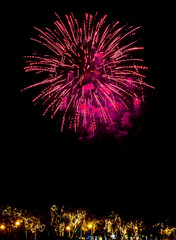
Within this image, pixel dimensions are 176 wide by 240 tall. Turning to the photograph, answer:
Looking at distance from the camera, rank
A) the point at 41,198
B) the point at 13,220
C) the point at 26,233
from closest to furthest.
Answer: the point at 41,198
the point at 13,220
the point at 26,233

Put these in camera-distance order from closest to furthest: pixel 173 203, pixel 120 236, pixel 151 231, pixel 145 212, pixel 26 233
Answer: pixel 173 203, pixel 145 212, pixel 26 233, pixel 151 231, pixel 120 236

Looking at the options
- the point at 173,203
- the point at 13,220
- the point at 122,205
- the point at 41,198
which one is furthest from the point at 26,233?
the point at 173,203

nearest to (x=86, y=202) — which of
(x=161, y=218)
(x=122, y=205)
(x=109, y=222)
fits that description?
(x=122, y=205)

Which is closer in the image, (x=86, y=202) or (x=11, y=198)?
(x=11, y=198)

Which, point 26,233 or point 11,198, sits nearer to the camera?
point 11,198

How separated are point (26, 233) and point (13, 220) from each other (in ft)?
9.24

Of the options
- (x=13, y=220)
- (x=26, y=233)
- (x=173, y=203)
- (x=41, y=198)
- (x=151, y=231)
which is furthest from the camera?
(x=151, y=231)

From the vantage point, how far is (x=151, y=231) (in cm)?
2773

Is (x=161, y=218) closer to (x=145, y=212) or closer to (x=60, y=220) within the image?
(x=145, y=212)

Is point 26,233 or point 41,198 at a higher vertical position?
point 41,198

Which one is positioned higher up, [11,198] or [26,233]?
[11,198]

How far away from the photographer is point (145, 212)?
20.6 m

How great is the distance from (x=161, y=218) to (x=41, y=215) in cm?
956

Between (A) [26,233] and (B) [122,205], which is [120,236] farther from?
(B) [122,205]
